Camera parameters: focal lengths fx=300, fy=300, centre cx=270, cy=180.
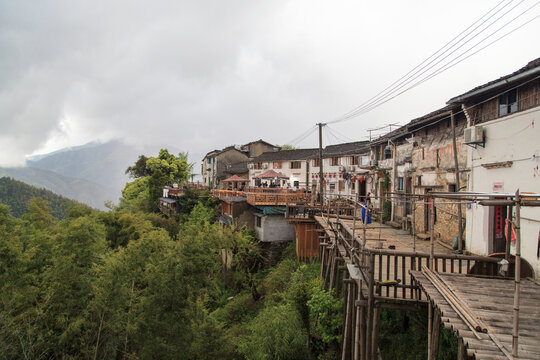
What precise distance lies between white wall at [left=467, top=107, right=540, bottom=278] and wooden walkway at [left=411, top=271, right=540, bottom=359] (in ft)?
4.74

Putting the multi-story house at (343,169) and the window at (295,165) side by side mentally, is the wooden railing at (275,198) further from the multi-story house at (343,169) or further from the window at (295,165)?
the window at (295,165)

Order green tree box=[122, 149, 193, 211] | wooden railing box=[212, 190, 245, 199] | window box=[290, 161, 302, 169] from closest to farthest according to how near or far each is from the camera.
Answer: wooden railing box=[212, 190, 245, 199] → green tree box=[122, 149, 193, 211] → window box=[290, 161, 302, 169]

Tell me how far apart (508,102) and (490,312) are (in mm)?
Result: 6570

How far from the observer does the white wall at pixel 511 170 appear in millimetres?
6936

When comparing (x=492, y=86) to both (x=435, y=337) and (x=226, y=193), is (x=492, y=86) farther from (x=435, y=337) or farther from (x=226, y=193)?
(x=226, y=193)

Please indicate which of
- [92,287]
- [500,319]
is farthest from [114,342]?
[500,319]

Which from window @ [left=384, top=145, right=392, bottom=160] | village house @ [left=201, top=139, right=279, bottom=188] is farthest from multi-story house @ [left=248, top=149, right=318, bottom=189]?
window @ [left=384, top=145, right=392, bottom=160]

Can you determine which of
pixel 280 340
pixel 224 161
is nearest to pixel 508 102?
pixel 280 340

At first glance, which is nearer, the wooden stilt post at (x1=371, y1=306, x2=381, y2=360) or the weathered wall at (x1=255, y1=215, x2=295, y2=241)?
the wooden stilt post at (x1=371, y1=306, x2=381, y2=360)

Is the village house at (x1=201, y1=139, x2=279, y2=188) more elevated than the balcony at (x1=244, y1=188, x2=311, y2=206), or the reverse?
the village house at (x1=201, y1=139, x2=279, y2=188)

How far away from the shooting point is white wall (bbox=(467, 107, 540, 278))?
6936 mm

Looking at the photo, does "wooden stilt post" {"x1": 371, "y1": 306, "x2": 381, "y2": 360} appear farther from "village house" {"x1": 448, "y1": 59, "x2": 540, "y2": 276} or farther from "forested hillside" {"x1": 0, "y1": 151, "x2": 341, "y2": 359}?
"forested hillside" {"x1": 0, "y1": 151, "x2": 341, "y2": 359}

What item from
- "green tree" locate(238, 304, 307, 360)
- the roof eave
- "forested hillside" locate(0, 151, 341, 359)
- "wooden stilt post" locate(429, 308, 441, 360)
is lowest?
"green tree" locate(238, 304, 307, 360)

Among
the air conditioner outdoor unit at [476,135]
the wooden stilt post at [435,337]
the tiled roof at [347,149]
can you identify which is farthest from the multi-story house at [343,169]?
the wooden stilt post at [435,337]
